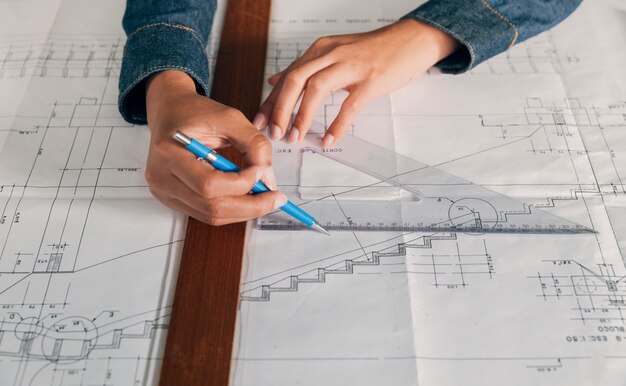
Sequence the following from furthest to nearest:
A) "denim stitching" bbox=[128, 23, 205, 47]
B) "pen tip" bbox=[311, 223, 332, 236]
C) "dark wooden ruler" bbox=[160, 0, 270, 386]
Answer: "denim stitching" bbox=[128, 23, 205, 47] → "pen tip" bbox=[311, 223, 332, 236] → "dark wooden ruler" bbox=[160, 0, 270, 386]

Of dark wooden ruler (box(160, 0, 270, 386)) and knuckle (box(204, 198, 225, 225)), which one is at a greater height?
knuckle (box(204, 198, 225, 225))

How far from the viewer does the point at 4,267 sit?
2.47 ft

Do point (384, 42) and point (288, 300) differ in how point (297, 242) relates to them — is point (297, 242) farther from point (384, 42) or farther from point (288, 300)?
point (384, 42)

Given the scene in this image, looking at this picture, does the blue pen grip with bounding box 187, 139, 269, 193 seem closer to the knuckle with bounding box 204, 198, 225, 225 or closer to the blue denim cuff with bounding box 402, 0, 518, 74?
the knuckle with bounding box 204, 198, 225, 225

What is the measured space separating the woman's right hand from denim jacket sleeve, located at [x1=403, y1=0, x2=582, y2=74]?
0.45 metres

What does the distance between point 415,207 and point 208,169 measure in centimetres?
35

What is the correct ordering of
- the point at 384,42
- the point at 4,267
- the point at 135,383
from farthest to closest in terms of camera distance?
the point at 384,42 → the point at 4,267 → the point at 135,383

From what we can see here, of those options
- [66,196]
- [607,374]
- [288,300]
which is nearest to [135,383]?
[288,300]

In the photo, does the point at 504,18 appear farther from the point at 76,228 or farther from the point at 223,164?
the point at 76,228

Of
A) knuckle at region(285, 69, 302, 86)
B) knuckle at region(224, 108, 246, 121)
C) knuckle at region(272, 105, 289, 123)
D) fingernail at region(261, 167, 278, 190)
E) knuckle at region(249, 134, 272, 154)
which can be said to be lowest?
fingernail at region(261, 167, 278, 190)

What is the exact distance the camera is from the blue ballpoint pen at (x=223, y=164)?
685 millimetres

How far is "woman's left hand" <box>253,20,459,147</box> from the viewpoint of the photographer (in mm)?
847

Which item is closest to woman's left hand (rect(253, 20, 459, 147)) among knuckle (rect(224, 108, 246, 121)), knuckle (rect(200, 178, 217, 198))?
knuckle (rect(224, 108, 246, 121))

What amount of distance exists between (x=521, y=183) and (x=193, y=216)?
0.55 m
